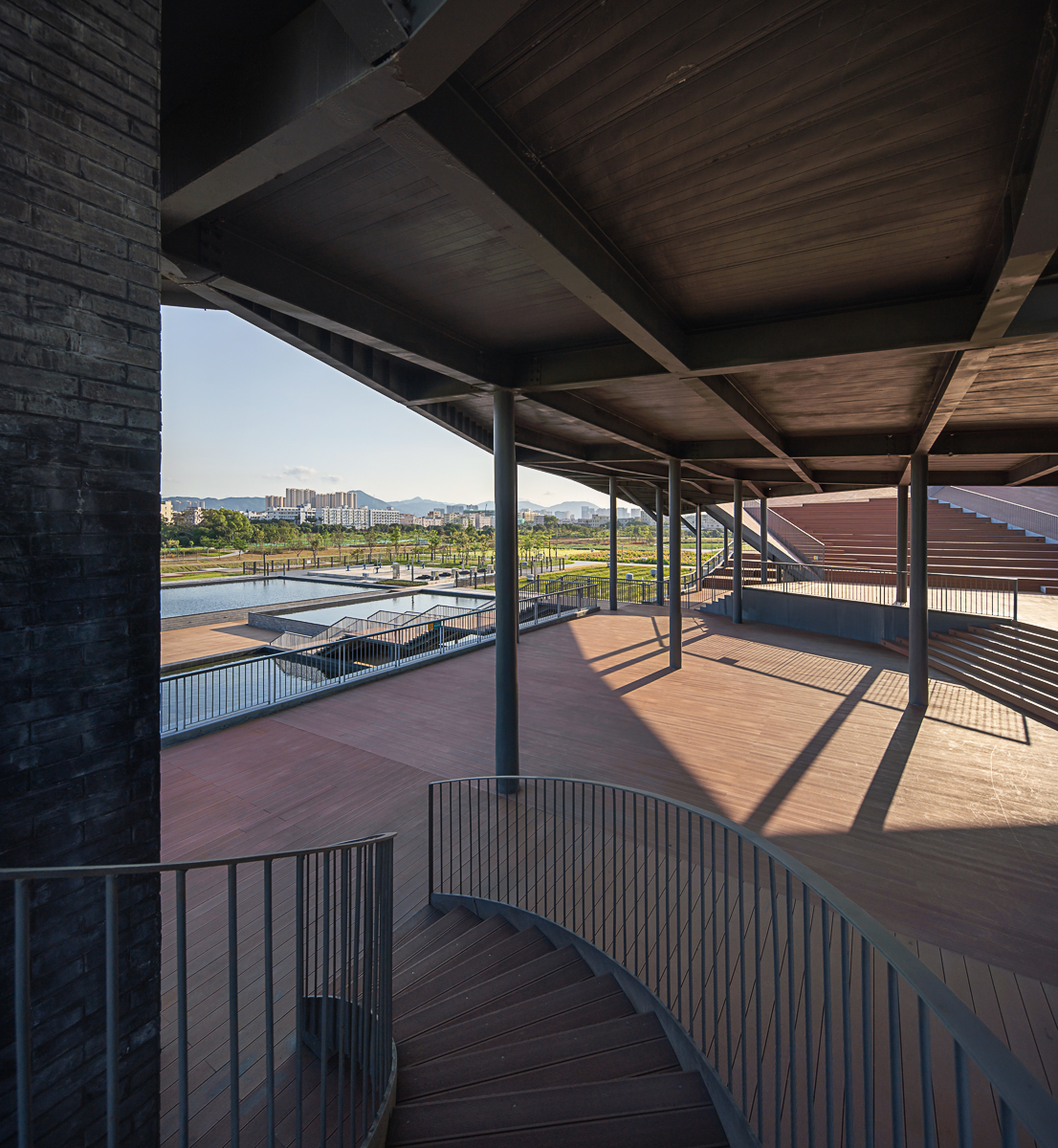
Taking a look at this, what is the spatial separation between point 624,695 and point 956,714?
18.0 feet

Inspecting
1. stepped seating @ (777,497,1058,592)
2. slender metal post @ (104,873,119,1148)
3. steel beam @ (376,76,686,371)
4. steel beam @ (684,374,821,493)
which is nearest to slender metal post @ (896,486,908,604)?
stepped seating @ (777,497,1058,592)

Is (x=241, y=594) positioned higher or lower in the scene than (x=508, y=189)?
lower

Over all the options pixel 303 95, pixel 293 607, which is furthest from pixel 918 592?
pixel 293 607

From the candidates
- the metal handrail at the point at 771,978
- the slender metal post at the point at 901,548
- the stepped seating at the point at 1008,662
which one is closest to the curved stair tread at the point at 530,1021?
the metal handrail at the point at 771,978

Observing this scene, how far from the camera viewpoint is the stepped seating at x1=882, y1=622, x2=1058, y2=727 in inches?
379

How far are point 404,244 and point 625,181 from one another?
5.40 feet

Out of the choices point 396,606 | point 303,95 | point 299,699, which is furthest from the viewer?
point 396,606

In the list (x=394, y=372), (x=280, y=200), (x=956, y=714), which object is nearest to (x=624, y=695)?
(x=956, y=714)

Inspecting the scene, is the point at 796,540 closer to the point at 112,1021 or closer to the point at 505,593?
the point at 505,593

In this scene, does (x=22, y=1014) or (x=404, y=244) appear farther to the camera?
(x=404, y=244)

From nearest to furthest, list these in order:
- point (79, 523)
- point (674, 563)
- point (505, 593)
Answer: point (79, 523) < point (505, 593) < point (674, 563)

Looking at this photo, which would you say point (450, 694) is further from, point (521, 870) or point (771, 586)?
point (771, 586)

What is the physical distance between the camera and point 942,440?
9.52 m

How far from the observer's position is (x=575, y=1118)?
2533mm
